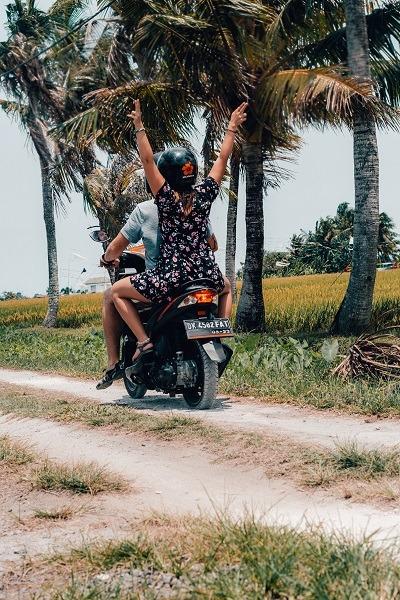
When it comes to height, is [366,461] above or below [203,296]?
below

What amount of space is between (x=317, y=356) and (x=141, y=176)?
1615 cm

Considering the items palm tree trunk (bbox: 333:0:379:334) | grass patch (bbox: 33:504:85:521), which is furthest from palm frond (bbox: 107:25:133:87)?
grass patch (bbox: 33:504:85:521)

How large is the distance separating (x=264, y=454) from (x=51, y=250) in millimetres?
24843

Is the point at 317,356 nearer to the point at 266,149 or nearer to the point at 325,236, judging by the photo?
the point at 266,149

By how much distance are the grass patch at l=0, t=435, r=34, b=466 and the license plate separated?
1.51 m

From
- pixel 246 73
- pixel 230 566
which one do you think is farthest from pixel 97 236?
pixel 246 73

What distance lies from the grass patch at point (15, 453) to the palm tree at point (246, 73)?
343 inches

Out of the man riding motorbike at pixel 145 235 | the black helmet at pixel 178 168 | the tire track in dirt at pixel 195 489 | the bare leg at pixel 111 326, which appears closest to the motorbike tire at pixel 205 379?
the man riding motorbike at pixel 145 235

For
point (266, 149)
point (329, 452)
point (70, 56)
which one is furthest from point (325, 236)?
point (329, 452)

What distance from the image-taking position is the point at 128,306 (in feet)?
21.8

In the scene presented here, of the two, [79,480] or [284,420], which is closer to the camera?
[79,480]

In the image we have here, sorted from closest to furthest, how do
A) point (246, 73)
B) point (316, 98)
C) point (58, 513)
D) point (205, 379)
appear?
1. point (58, 513)
2. point (205, 379)
3. point (316, 98)
4. point (246, 73)

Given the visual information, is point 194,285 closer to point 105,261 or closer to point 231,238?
point 105,261

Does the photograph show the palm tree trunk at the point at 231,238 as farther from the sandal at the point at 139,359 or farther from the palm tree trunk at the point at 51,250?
the sandal at the point at 139,359
